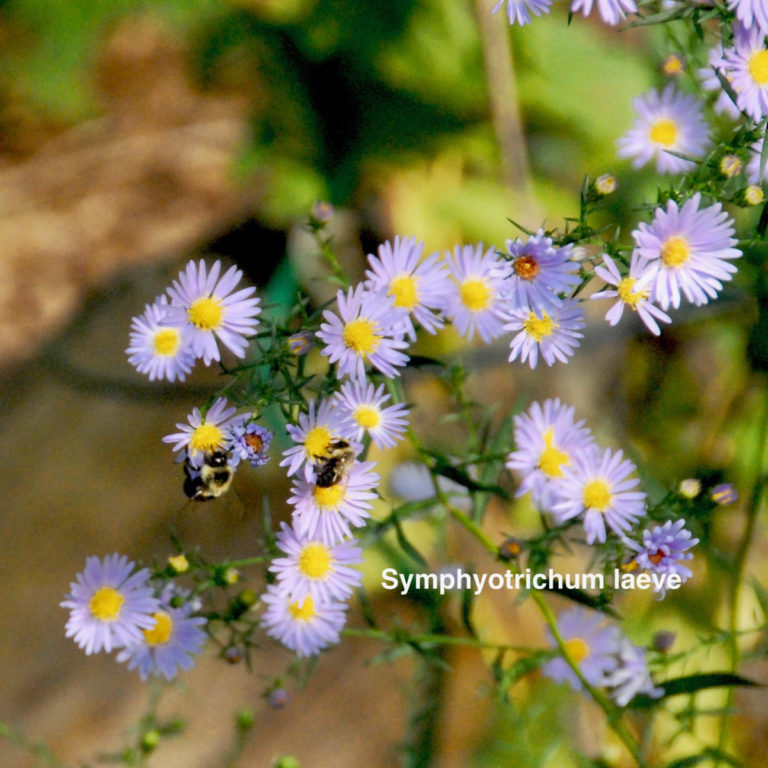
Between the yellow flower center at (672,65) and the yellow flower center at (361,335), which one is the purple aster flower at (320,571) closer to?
the yellow flower center at (361,335)

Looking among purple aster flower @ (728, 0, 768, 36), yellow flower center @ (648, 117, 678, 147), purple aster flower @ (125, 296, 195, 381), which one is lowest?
purple aster flower @ (125, 296, 195, 381)

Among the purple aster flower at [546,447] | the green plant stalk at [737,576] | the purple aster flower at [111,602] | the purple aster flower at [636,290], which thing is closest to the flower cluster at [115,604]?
the purple aster flower at [111,602]

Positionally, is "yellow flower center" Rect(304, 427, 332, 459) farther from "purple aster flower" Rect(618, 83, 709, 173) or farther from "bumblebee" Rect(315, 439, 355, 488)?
"purple aster flower" Rect(618, 83, 709, 173)

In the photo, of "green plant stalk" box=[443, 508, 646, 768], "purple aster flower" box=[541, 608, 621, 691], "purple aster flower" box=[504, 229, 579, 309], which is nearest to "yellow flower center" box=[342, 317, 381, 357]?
"purple aster flower" box=[504, 229, 579, 309]

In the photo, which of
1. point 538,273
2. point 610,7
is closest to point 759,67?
point 610,7

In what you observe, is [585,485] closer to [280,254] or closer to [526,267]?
[526,267]
